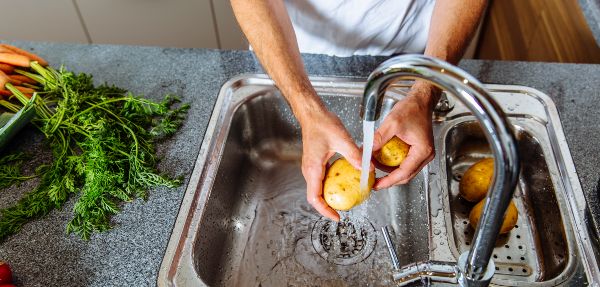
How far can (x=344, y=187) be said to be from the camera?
0.93m

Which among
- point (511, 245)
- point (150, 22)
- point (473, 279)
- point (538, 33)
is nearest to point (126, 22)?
point (150, 22)

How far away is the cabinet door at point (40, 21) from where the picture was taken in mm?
2637

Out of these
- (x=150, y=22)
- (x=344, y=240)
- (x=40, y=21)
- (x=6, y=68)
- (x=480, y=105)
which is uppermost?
(x=480, y=105)

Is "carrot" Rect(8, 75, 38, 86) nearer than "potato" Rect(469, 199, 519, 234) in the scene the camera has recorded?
No

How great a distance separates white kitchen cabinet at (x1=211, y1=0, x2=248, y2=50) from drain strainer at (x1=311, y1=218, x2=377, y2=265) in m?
1.86

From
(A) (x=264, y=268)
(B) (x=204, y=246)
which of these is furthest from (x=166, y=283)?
(A) (x=264, y=268)

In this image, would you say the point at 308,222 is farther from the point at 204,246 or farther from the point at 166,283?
the point at 166,283

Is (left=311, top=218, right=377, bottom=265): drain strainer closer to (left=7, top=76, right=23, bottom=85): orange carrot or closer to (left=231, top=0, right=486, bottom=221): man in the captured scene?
(left=231, top=0, right=486, bottom=221): man

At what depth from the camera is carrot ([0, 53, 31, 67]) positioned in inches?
46.3

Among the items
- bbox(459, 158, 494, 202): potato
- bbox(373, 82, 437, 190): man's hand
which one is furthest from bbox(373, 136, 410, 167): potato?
bbox(459, 158, 494, 202): potato

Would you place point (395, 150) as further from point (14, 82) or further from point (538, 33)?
point (538, 33)

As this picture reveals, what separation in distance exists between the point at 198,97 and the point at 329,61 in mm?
388

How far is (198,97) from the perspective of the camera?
1242 mm

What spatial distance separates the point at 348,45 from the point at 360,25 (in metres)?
0.09
